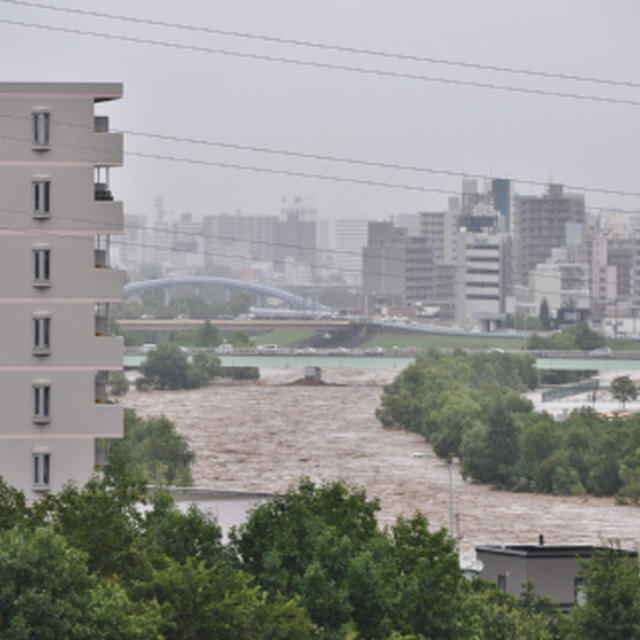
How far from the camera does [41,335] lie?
829 cm

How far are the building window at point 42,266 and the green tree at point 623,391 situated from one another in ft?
83.6

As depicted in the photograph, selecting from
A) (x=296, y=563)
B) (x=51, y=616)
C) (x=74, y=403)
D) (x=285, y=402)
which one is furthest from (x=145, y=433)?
(x=51, y=616)

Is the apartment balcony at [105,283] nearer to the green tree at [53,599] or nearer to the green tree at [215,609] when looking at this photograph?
the green tree at [215,609]

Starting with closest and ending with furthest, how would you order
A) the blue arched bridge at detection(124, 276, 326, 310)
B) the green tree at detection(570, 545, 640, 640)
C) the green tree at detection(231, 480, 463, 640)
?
1. the green tree at detection(231, 480, 463, 640)
2. the green tree at detection(570, 545, 640, 640)
3. the blue arched bridge at detection(124, 276, 326, 310)

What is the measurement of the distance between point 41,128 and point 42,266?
0.61 meters

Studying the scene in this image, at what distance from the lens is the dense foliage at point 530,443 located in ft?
75.4

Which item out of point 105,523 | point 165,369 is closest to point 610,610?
point 105,523

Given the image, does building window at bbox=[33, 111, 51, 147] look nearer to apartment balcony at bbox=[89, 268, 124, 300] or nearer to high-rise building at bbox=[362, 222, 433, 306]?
apartment balcony at bbox=[89, 268, 124, 300]

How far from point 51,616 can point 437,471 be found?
20.7 meters

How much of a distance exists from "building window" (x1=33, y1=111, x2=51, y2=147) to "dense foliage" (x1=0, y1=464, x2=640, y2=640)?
5.03 feet

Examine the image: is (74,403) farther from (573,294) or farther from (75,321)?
(573,294)

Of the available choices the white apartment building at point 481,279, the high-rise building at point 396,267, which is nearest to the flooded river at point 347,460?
the white apartment building at point 481,279

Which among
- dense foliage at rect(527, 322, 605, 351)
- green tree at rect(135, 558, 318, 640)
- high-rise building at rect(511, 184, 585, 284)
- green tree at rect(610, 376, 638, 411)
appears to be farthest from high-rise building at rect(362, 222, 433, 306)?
green tree at rect(135, 558, 318, 640)

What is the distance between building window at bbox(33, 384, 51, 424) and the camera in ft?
27.2
